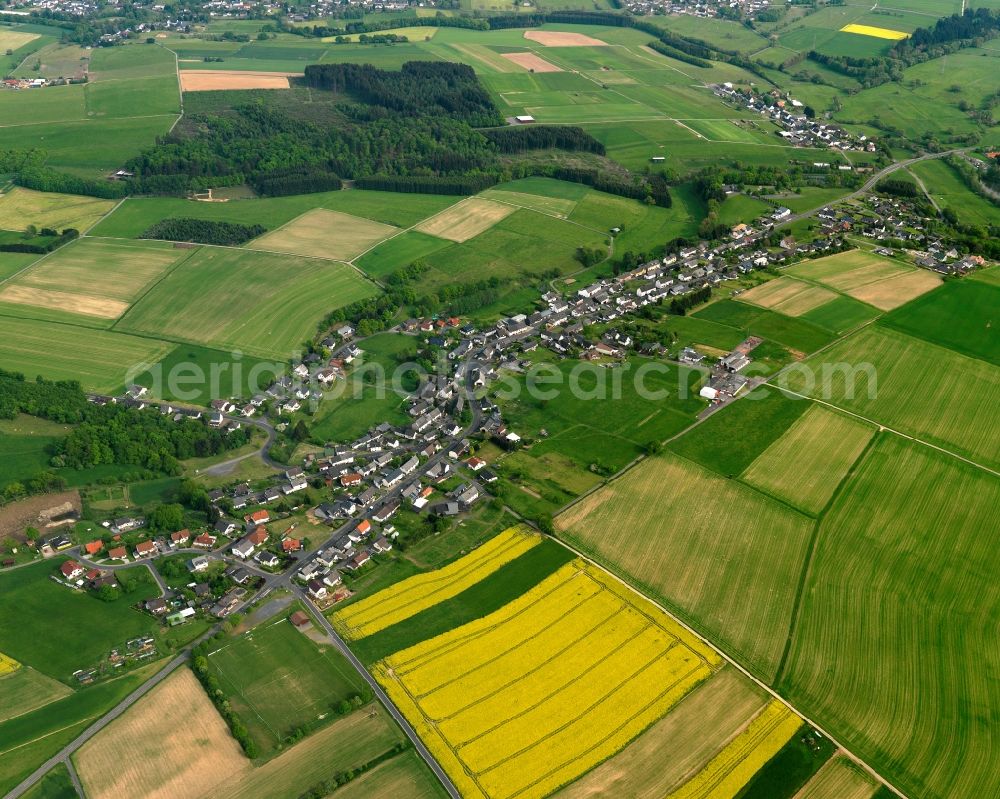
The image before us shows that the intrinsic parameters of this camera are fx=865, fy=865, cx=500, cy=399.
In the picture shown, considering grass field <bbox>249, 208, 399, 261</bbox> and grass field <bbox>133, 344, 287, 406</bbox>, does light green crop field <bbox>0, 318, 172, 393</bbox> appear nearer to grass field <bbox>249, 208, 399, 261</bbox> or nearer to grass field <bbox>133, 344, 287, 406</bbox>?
grass field <bbox>133, 344, 287, 406</bbox>

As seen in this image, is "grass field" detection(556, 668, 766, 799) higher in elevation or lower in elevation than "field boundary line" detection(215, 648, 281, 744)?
higher

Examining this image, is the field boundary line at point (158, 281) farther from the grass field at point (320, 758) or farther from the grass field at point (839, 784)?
the grass field at point (839, 784)

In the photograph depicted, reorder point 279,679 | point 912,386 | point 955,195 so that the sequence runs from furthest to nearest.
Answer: point 955,195 → point 912,386 → point 279,679

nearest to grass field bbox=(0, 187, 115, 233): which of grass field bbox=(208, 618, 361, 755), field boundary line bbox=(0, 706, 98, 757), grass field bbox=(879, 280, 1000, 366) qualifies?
grass field bbox=(208, 618, 361, 755)

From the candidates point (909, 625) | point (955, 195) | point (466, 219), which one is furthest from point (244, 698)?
point (955, 195)

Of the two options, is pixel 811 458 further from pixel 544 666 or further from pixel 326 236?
pixel 326 236

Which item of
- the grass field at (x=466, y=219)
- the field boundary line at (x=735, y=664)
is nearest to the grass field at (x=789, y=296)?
the grass field at (x=466, y=219)

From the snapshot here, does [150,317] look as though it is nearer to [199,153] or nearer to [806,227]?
[199,153]

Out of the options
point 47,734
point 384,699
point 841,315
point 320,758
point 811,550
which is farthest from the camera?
point 841,315
